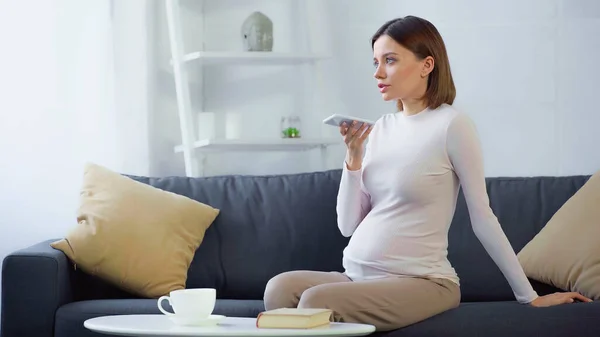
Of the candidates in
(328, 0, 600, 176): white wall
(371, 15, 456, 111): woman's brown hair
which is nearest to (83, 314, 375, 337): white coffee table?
(371, 15, 456, 111): woman's brown hair

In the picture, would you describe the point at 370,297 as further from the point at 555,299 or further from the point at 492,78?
the point at 492,78

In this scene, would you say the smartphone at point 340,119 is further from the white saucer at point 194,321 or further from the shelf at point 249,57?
the shelf at point 249,57

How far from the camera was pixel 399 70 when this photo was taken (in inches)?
101

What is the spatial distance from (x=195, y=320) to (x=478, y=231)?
32.6 inches

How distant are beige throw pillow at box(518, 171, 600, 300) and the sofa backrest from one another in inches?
4.6

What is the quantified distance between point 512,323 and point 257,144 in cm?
146

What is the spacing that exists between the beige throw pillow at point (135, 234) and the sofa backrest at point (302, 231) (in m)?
0.09

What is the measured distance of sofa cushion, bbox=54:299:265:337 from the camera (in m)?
2.70

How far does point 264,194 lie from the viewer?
10.7 feet

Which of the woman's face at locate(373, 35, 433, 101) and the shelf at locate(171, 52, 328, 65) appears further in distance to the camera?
the shelf at locate(171, 52, 328, 65)

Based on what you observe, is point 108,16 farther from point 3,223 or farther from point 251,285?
point 251,285

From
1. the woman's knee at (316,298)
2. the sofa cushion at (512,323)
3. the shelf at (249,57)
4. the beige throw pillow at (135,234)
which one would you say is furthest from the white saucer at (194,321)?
the shelf at (249,57)

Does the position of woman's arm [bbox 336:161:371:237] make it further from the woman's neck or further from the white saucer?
the white saucer

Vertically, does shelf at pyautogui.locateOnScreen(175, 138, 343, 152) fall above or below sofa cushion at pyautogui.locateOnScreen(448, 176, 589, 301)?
above
